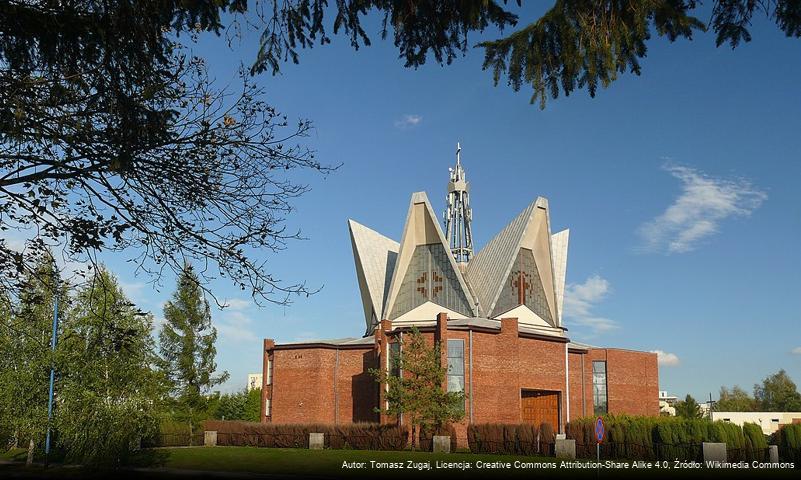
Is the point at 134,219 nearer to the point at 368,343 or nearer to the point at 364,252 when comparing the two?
the point at 368,343

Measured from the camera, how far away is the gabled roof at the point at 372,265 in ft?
178

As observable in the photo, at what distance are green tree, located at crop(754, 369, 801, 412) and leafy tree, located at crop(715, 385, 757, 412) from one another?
1.50 metres

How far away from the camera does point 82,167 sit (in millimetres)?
8359

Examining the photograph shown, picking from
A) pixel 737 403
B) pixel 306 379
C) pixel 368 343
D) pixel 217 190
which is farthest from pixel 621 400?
pixel 737 403

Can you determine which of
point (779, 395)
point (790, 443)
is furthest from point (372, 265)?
point (779, 395)

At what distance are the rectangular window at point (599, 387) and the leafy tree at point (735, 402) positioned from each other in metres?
63.6

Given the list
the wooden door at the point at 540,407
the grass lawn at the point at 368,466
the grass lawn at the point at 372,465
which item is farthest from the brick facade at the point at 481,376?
the grass lawn at the point at 368,466

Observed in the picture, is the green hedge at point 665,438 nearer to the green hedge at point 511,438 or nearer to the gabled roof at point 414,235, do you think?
the green hedge at point 511,438

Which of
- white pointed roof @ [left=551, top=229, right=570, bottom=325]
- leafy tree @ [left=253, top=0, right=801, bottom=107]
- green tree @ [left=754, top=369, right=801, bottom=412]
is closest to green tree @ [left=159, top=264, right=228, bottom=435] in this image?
white pointed roof @ [left=551, top=229, right=570, bottom=325]

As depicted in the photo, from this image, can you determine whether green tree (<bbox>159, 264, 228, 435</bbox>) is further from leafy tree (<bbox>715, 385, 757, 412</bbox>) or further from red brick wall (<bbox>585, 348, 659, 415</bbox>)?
leafy tree (<bbox>715, 385, 757, 412</bbox>)

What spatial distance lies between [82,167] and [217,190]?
1.55 metres

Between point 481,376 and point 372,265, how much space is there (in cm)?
1844

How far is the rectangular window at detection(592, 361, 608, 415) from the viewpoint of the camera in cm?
4791

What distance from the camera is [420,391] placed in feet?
119
